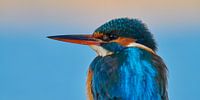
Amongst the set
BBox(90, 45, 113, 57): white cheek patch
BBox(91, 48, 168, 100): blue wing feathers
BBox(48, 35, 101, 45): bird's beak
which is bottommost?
BBox(91, 48, 168, 100): blue wing feathers

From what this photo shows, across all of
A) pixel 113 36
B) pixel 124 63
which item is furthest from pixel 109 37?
pixel 124 63

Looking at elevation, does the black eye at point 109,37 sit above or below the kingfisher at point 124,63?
above

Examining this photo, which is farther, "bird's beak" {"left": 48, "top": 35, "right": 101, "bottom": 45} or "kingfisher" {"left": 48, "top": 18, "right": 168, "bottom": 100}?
"bird's beak" {"left": 48, "top": 35, "right": 101, "bottom": 45}

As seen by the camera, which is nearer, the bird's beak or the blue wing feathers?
the blue wing feathers

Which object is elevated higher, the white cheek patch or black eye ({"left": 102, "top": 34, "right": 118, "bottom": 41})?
black eye ({"left": 102, "top": 34, "right": 118, "bottom": 41})

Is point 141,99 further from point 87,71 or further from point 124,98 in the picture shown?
point 87,71

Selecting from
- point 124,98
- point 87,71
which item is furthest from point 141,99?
point 87,71

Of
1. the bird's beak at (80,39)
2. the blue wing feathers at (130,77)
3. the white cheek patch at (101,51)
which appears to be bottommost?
the blue wing feathers at (130,77)

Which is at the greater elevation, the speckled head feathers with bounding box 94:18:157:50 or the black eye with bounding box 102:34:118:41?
the speckled head feathers with bounding box 94:18:157:50
